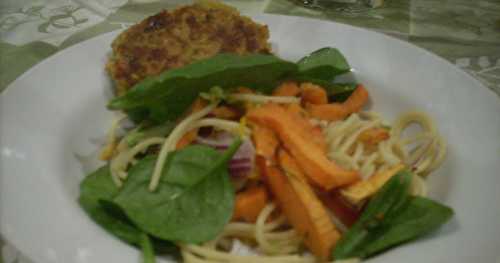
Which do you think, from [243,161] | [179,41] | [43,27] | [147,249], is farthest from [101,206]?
[43,27]

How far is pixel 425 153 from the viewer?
2.21 metres

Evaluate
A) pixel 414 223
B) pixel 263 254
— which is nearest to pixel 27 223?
pixel 263 254

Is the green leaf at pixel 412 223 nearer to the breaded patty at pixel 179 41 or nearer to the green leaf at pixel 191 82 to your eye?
the green leaf at pixel 191 82

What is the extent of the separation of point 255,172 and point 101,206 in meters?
0.59

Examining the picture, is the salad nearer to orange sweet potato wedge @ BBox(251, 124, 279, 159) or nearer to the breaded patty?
orange sweet potato wedge @ BBox(251, 124, 279, 159)

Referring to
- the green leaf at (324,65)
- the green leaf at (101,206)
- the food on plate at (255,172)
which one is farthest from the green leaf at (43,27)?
the green leaf at (324,65)

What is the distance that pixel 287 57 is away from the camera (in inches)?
108

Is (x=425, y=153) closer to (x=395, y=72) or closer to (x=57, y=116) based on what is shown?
(x=395, y=72)

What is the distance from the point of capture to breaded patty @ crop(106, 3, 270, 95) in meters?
2.27

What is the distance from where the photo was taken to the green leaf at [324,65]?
2.44 metres

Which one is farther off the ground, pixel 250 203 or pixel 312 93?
pixel 312 93

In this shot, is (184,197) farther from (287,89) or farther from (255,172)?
(287,89)

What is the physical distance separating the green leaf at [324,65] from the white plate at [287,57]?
0.16 metres

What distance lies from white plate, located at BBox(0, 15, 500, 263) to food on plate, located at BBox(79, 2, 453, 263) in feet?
0.29
